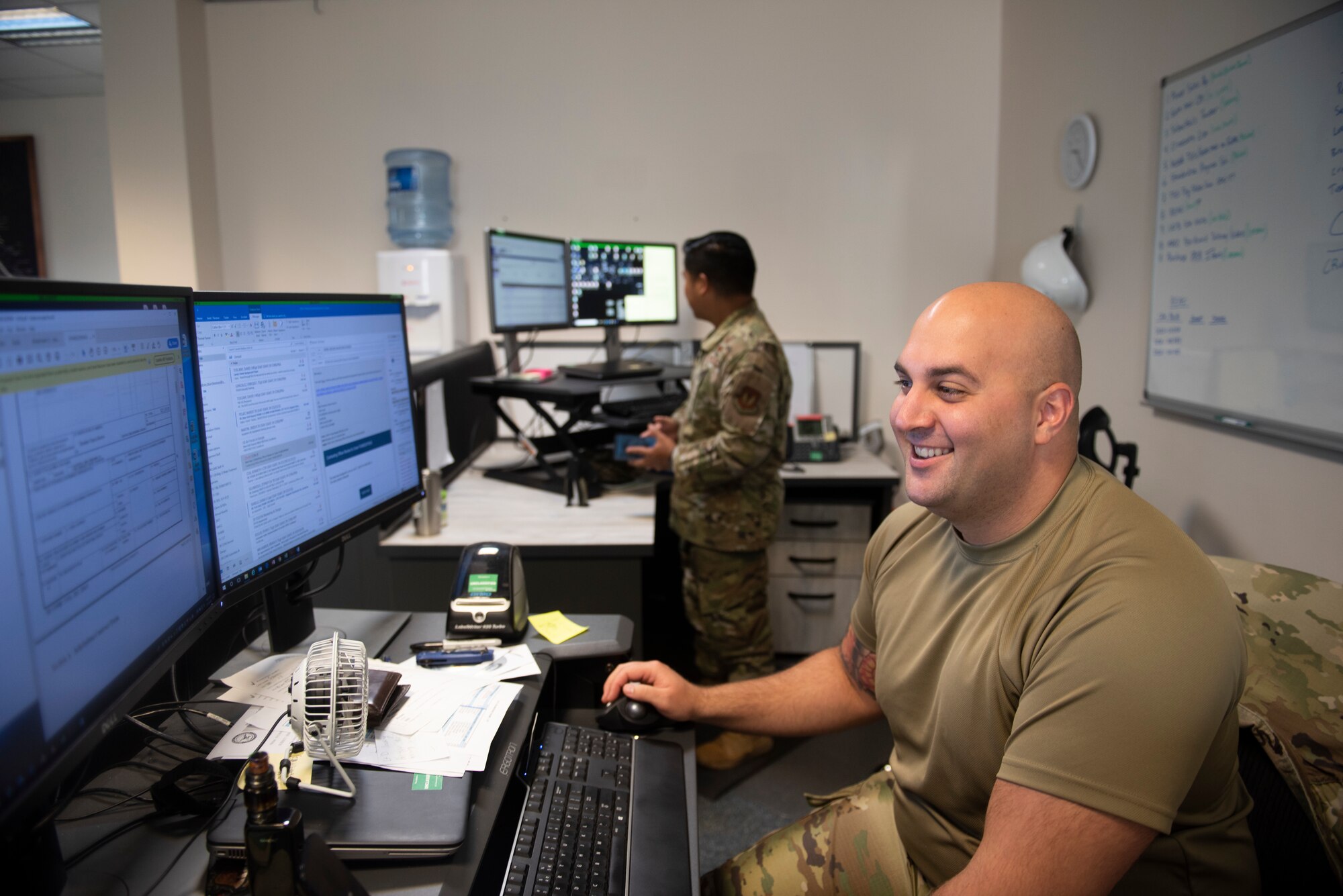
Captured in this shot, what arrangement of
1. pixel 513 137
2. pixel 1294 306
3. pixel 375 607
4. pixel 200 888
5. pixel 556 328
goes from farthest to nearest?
pixel 513 137 → pixel 556 328 → pixel 375 607 → pixel 1294 306 → pixel 200 888

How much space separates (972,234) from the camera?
3357 millimetres

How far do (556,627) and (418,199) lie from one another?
2.53m

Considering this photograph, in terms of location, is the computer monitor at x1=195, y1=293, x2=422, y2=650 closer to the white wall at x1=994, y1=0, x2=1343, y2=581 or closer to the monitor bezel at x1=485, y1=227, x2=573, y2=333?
the monitor bezel at x1=485, y1=227, x2=573, y2=333

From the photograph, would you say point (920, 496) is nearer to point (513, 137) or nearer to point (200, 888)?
point (200, 888)

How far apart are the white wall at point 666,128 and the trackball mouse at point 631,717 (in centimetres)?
251

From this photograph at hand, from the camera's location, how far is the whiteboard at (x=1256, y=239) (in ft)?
5.19

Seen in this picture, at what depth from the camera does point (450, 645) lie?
1169 millimetres

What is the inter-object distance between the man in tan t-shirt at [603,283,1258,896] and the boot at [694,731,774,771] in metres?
1.15

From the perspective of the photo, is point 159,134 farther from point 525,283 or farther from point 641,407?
point 641,407

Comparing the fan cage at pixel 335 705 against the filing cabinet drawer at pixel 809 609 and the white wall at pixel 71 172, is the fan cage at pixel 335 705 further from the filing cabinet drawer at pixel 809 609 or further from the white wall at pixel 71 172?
the white wall at pixel 71 172

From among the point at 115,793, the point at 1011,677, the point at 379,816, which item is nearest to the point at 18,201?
the point at 115,793

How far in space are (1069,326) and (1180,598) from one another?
1.09 feet

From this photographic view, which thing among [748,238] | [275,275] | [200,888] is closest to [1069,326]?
[200,888]

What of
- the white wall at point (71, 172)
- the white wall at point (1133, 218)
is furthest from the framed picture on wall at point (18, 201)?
the white wall at point (1133, 218)
